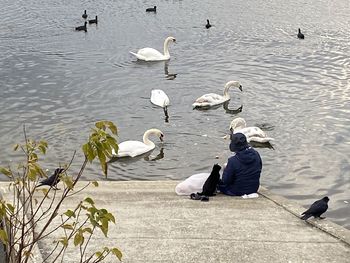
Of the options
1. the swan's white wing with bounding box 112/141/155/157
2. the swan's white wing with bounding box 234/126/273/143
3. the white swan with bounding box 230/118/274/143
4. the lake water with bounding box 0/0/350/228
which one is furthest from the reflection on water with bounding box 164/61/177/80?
the swan's white wing with bounding box 112/141/155/157

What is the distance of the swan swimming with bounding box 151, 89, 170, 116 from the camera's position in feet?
54.2

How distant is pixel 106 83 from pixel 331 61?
8233 millimetres

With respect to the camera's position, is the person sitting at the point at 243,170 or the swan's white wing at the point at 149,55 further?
the swan's white wing at the point at 149,55

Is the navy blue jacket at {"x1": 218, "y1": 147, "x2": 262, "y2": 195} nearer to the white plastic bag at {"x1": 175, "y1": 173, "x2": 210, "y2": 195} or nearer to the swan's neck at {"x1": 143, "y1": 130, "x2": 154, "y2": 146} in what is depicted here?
the white plastic bag at {"x1": 175, "y1": 173, "x2": 210, "y2": 195}

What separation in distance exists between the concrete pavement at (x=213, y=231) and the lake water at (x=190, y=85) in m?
1.80

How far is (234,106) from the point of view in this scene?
17.5 m

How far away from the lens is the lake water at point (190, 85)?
1317 cm

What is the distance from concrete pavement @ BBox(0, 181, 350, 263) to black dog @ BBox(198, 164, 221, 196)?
15 cm

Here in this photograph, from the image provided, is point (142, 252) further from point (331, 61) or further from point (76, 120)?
point (331, 61)

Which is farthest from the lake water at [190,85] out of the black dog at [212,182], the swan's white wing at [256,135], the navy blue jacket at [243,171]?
the black dog at [212,182]

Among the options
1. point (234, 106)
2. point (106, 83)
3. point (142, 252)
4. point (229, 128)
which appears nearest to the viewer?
point (142, 252)

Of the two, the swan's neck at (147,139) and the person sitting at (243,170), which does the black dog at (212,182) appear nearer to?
the person sitting at (243,170)

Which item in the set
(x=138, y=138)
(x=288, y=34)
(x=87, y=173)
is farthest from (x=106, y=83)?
(x=288, y=34)

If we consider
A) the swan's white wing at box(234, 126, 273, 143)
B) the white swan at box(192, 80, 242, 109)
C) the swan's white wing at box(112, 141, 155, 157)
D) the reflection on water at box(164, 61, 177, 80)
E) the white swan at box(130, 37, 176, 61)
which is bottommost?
the swan's white wing at box(112, 141, 155, 157)
